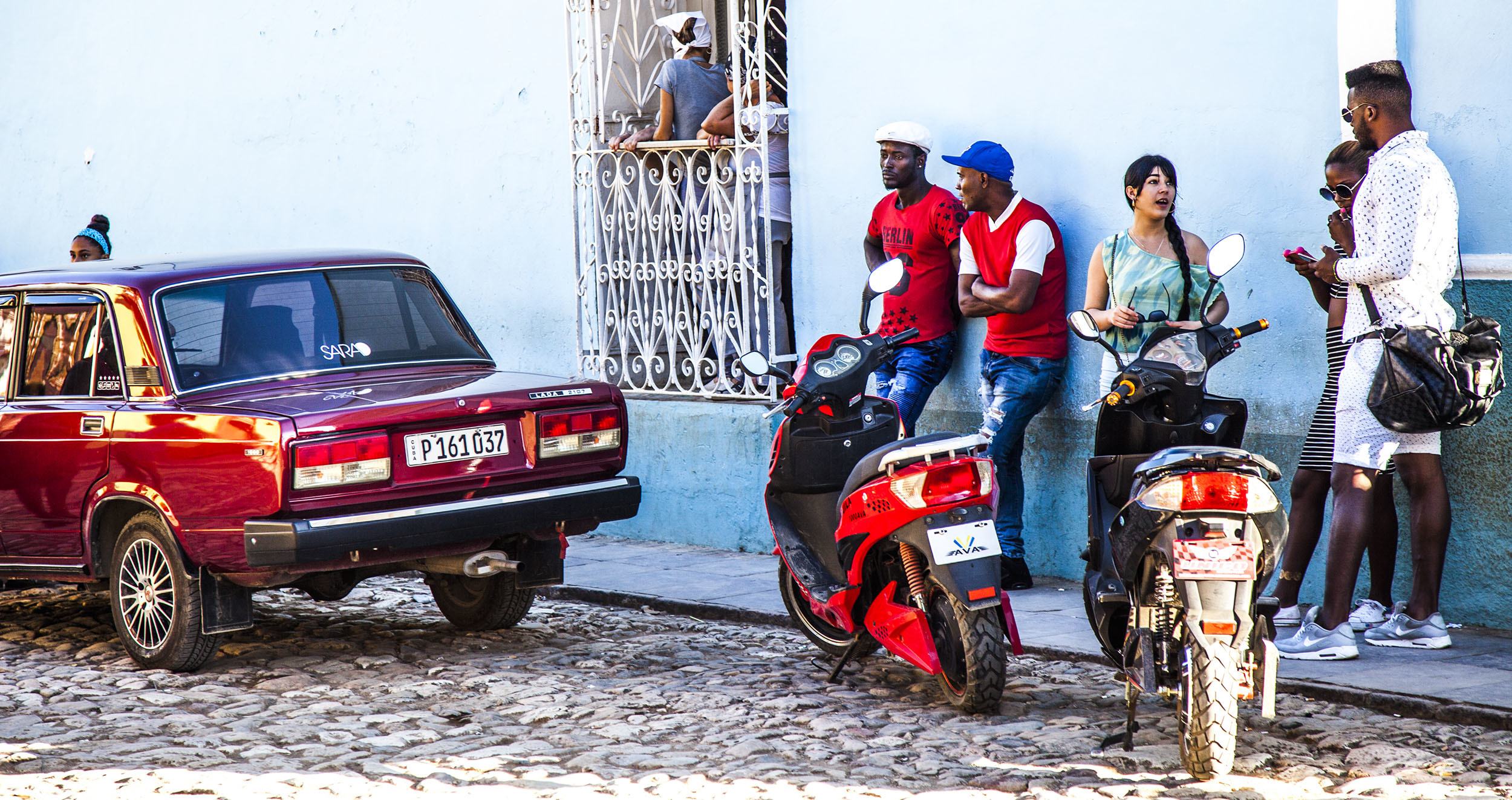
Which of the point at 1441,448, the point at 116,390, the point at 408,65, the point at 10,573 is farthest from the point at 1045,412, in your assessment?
the point at 408,65

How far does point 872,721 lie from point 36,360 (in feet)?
13.0

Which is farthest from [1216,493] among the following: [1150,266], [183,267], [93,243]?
[93,243]

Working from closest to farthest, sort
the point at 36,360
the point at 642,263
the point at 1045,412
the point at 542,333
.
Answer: the point at 36,360
the point at 1045,412
the point at 642,263
the point at 542,333

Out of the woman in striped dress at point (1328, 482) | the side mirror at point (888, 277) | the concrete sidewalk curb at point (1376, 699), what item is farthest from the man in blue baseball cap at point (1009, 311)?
the side mirror at point (888, 277)

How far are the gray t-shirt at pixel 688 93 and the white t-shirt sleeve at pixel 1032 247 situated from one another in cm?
257

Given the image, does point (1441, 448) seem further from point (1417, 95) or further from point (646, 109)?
point (646, 109)

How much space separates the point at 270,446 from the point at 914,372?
3.36m

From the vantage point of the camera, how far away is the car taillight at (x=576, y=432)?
6.68 meters

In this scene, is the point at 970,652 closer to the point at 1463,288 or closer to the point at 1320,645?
the point at 1320,645

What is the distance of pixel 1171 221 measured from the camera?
7.07 m

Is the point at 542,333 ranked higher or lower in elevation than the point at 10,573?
higher

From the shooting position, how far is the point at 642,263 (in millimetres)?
9781

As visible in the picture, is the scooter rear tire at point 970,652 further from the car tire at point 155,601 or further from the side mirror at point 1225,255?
the car tire at point 155,601

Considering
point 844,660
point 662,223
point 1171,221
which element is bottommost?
point 844,660
